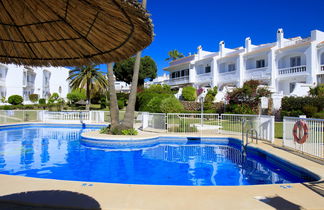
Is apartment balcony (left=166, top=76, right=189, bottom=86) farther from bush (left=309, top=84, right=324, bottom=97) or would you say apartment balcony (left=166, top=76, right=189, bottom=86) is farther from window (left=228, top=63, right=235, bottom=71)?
bush (left=309, top=84, right=324, bottom=97)

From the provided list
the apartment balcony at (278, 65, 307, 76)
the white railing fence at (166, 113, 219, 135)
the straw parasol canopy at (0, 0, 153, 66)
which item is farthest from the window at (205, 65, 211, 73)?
the straw parasol canopy at (0, 0, 153, 66)

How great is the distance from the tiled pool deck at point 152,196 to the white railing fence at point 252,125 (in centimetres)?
627

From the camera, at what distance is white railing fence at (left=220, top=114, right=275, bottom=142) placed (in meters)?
11.7

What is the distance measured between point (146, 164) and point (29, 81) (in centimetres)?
4012

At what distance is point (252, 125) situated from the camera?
13062 mm

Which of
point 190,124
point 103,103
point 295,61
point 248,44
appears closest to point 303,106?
point 190,124

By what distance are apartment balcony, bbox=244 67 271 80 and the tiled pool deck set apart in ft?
83.4

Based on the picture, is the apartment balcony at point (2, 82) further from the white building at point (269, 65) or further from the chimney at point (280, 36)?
the chimney at point (280, 36)

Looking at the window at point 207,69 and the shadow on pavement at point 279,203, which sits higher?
the window at point 207,69

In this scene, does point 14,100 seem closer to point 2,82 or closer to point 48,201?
point 2,82

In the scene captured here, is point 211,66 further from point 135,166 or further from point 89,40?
point 89,40

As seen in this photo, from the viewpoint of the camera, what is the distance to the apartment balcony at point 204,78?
120ft

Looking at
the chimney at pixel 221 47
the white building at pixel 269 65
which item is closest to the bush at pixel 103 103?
the white building at pixel 269 65

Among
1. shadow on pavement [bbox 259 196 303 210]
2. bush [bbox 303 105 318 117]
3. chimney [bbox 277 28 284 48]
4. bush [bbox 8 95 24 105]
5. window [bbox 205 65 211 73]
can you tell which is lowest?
shadow on pavement [bbox 259 196 303 210]
